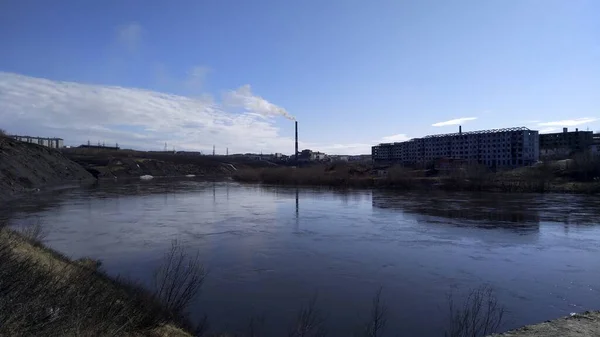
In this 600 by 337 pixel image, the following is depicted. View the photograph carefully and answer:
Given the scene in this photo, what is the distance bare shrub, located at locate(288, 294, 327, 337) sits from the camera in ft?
21.4

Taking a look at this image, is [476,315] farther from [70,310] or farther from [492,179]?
[492,179]

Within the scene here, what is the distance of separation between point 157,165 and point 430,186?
61659 mm

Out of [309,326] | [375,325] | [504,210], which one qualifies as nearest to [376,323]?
[375,325]

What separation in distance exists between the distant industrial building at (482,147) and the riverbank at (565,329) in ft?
218

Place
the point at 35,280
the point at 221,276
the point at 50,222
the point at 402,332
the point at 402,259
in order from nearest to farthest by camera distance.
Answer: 1. the point at 35,280
2. the point at 402,332
3. the point at 221,276
4. the point at 402,259
5. the point at 50,222

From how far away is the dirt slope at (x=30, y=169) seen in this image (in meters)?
37.2

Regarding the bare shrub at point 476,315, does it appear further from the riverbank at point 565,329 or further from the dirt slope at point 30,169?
the dirt slope at point 30,169

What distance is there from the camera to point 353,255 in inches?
530

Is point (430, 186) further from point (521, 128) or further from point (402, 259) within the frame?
point (521, 128)

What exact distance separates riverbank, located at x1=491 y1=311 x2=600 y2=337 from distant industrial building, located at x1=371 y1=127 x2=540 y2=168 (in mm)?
66377

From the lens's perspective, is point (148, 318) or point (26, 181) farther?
point (26, 181)

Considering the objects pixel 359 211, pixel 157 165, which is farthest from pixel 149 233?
pixel 157 165

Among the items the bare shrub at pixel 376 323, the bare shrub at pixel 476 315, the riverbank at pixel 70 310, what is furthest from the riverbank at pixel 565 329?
the riverbank at pixel 70 310

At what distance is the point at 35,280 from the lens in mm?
5207
